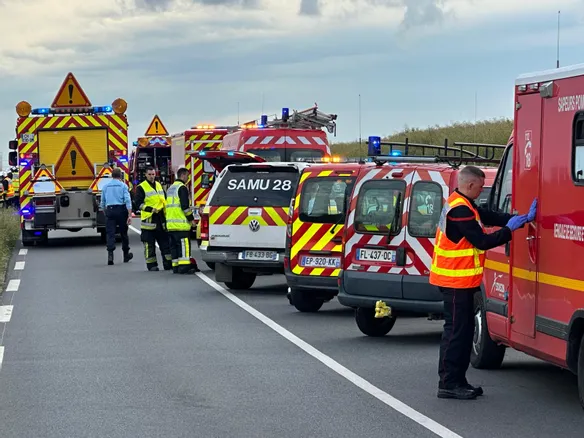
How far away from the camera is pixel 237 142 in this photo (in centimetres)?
2502

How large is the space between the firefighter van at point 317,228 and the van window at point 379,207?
1.85 m

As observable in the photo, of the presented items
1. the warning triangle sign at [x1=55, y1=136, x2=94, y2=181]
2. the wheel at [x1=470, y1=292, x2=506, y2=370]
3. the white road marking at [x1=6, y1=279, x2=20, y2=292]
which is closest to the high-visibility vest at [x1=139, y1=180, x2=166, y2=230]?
the white road marking at [x1=6, y1=279, x2=20, y2=292]

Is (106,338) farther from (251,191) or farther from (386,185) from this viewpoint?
(251,191)

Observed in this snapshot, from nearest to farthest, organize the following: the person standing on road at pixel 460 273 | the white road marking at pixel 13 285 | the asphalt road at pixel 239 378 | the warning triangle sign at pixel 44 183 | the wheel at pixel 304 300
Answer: the asphalt road at pixel 239 378 → the person standing on road at pixel 460 273 → the wheel at pixel 304 300 → the white road marking at pixel 13 285 → the warning triangle sign at pixel 44 183

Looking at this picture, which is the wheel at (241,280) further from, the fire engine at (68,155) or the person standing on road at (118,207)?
the fire engine at (68,155)

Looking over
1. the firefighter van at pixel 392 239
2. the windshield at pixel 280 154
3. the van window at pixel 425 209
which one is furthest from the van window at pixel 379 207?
the windshield at pixel 280 154

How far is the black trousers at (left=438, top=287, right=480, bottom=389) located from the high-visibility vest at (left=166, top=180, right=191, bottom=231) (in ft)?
38.3

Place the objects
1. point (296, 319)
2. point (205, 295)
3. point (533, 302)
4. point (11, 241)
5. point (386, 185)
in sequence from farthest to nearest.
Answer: point (11, 241) < point (205, 295) < point (296, 319) < point (386, 185) < point (533, 302)

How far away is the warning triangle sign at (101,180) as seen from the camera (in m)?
28.7

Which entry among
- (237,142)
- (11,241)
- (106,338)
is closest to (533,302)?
(106,338)

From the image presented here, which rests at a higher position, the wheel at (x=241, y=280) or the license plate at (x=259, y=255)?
the license plate at (x=259, y=255)

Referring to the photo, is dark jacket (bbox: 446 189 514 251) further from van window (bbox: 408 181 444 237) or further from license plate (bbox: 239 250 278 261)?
license plate (bbox: 239 250 278 261)

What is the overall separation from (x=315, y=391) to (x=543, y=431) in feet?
6.99

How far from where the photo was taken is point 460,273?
9500 millimetres
